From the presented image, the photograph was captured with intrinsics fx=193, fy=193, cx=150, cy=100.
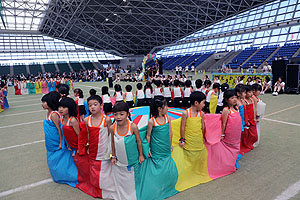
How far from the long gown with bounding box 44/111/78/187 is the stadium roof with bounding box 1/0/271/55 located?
93.1 ft

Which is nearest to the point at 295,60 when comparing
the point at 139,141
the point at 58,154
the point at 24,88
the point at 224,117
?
the point at 224,117

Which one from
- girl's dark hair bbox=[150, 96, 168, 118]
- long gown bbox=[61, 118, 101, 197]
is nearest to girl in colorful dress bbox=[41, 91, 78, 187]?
long gown bbox=[61, 118, 101, 197]

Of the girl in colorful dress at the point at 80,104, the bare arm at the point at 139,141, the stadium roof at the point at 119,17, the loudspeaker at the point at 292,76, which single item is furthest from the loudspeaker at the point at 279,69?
the stadium roof at the point at 119,17

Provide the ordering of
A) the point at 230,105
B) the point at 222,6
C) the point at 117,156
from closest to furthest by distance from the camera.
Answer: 1. the point at 117,156
2. the point at 230,105
3. the point at 222,6

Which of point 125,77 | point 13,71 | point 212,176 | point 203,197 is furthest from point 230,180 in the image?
point 13,71

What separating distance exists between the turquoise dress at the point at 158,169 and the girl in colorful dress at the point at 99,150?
0.53 m

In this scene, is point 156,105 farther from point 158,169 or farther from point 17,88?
point 17,88

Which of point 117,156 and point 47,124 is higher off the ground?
point 47,124

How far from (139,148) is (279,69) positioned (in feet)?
39.9

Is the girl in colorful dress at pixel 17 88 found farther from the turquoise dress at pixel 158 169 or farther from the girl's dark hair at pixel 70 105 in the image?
the turquoise dress at pixel 158 169

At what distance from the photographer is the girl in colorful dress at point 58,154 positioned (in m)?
3.24

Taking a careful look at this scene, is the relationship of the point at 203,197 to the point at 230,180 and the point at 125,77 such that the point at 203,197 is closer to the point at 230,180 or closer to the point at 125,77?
the point at 230,180

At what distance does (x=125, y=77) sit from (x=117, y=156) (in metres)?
25.2

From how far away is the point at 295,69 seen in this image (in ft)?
35.7
